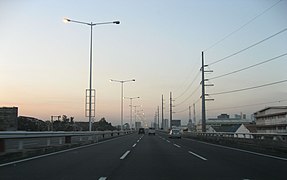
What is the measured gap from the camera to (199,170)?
13305 mm

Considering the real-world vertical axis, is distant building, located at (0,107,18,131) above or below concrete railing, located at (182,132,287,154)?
above

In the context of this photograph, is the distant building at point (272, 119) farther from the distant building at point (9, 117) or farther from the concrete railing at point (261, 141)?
the distant building at point (9, 117)

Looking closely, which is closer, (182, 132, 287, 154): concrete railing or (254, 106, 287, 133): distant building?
(182, 132, 287, 154): concrete railing

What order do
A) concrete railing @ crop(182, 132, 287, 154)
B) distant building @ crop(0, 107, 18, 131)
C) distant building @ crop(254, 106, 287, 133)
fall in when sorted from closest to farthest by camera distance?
concrete railing @ crop(182, 132, 287, 154) → distant building @ crop(0, 107, 18, 131) → distant building @ crop(254, 106, 287, 133)

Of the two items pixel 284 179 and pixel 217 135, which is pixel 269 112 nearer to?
pixel 217 135

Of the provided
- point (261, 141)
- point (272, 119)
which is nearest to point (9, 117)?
point (261, 141)

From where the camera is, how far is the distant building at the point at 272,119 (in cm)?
7505

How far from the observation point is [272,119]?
8462 cm

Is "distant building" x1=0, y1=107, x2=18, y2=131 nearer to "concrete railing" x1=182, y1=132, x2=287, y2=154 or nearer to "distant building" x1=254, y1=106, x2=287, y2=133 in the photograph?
"concrete railing" x1=182, y1=132, x2=287, y2=154

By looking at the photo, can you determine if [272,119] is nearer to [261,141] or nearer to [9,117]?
[9,117]

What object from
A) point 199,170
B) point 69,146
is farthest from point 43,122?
point 199,170

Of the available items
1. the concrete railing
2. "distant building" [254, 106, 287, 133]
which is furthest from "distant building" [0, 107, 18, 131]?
"distant building" [254, 106, 287, 133]

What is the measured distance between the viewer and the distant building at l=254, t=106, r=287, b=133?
75.1 metres

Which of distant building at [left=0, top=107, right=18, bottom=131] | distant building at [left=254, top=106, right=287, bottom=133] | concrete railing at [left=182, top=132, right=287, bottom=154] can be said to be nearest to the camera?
concrete railing at [left=182, top=132, right=287, bottom=154]
